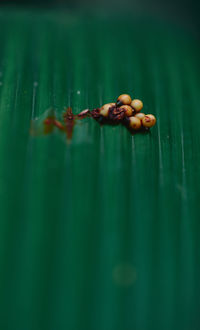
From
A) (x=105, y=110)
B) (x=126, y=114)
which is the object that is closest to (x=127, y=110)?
(x=126, y=114)

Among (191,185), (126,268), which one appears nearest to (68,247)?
(126,268)

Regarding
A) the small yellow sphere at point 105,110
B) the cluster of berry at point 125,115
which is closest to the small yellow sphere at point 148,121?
the cluster of berry at point 125,115

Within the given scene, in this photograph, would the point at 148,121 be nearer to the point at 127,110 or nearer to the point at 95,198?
the point at 127,110

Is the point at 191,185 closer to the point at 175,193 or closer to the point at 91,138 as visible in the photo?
the point at 175,193

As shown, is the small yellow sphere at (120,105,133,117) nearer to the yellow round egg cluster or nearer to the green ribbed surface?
the yellow round egg cluster

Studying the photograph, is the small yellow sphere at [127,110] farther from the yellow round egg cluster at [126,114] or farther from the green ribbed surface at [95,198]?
the green ribbed surface at [95,198]

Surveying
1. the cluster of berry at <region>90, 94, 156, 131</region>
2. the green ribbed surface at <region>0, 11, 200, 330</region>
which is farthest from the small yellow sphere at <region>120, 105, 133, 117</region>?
the green ribbed surface at <region>0, 11, 200, 330</region>

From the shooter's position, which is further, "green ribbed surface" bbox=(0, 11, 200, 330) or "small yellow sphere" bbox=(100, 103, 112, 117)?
"small yellow sphere" bbox=(100, 103, 112, 117)
